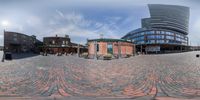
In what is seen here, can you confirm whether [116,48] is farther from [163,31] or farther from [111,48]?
[163,31]

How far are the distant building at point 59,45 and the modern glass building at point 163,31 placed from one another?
0.88 metres

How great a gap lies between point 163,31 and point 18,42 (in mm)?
2940

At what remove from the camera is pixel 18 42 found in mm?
4188

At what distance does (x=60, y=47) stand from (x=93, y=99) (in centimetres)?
117

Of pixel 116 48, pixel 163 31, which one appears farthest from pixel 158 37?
pixel 116 48

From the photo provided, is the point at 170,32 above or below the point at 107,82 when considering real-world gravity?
above

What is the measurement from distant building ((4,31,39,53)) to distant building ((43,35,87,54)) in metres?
0.30

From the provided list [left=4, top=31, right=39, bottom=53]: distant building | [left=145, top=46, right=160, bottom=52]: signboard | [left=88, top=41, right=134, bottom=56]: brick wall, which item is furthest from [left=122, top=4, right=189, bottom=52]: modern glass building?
[left=4, top=31, right=39, bottom=53]: distant building

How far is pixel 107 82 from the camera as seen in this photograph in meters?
5.68

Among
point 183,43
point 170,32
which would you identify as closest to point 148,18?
point 170,32

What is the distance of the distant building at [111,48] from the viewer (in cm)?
346

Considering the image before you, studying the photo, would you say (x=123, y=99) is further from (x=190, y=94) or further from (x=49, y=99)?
(x=190, y=94)

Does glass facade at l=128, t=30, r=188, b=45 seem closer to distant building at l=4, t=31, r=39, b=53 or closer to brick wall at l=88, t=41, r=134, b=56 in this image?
brick wall at l=88, t=41, r=134, b=56

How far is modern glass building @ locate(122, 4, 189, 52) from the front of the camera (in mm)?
2727
